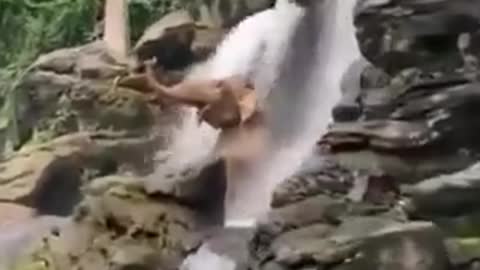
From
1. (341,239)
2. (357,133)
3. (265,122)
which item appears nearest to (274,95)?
(265,122)

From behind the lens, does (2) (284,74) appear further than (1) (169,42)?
No

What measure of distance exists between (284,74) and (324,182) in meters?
1.09

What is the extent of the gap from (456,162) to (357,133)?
9.2 inches

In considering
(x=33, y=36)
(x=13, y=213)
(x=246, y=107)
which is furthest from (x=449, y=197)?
(x=33, y=36)

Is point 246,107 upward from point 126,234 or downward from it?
upward

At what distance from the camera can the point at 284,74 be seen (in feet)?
13.0

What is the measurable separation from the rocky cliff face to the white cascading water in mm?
100

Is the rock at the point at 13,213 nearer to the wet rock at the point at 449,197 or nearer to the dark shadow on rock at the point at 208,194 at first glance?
the dark shadow on rock at the point at 208,194

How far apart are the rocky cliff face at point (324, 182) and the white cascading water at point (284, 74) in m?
0.10

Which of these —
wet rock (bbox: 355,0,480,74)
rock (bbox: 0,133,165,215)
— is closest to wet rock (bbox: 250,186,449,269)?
wet rock (bbox: 355,0,480,74)

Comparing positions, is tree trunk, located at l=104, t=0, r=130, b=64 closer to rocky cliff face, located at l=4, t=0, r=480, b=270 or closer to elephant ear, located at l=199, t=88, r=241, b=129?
rocky cliff face, located at l=4, t=0, r=480, b=270

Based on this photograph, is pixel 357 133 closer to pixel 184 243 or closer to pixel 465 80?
pixel 465 80

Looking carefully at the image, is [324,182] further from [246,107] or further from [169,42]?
[169,42]

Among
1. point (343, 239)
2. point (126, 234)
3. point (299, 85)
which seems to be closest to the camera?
point (343, 239)
